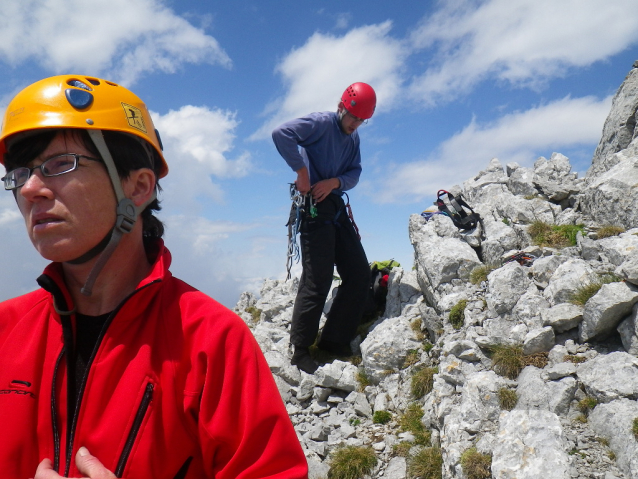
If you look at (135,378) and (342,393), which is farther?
(342,393)

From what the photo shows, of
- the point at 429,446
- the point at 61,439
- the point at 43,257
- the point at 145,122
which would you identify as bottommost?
the point at 429,446

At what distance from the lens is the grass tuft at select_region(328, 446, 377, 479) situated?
5609 millimetres

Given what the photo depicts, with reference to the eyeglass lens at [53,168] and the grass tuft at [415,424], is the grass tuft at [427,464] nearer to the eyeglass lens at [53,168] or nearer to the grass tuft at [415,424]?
→ the grass tuft at [415,424]

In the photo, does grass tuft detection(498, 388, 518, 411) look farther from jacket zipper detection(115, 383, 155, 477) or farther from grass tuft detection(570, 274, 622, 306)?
jacket zipper detection(115, 383, 155, 477)

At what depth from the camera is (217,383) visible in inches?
77.6

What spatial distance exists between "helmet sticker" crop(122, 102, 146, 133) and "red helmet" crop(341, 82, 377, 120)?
18.8 feet

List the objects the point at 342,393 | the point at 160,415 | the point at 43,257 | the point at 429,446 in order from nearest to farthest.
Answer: the point at 160,415
the point at 43,257
the point at 429,446
the point at 342,393

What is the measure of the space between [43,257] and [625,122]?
44.5ft

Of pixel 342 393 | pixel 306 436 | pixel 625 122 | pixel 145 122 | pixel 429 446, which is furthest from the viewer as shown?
pixel 625 122

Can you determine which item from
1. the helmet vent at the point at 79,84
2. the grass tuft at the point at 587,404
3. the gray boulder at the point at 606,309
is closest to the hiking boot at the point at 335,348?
the gray boulder at the point at 606,309

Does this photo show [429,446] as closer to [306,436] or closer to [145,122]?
[306,436]

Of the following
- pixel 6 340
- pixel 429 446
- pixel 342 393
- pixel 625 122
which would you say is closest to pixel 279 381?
pixel 342 393

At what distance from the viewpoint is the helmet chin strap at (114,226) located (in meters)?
2.20

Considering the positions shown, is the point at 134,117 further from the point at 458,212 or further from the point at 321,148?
the point at 458,212
